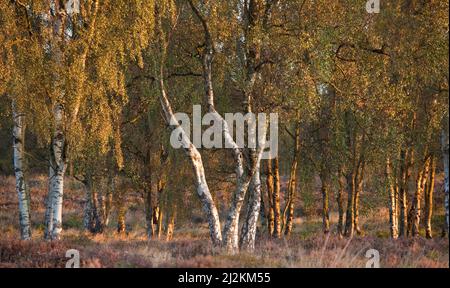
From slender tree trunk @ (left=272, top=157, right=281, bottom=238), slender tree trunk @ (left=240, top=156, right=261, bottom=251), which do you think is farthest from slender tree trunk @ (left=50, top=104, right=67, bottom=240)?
slender tree trunk @ (left=272, top=157, right=281, bottom=238)

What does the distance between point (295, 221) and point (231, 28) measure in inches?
955

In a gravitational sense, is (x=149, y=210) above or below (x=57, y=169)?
below

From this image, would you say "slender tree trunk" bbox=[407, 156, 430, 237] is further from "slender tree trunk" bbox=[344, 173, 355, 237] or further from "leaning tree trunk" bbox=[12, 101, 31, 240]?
"leaning tree trunk" bbox=[12, 101, 31, 240]

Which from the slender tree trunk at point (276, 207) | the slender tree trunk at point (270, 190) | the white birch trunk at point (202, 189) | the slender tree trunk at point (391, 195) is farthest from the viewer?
the slender tree trunk at point (270, 190)

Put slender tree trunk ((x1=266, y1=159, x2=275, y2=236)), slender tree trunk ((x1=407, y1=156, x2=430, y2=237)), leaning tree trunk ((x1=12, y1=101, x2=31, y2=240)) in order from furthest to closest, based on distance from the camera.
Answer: slender tree trunk ((x1=266, y1=159, x2=275, y2=236)), slender tree trunk ((x1=407, y1=156, x2=430, y2=237)), leaning tree trunk ((x1=12, y1=101, x2=31, y2=240))

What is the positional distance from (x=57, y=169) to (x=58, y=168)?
0.14 ft

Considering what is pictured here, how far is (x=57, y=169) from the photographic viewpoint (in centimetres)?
1461

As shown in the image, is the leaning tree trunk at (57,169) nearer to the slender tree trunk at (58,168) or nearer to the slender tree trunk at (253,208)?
the slender tree trunk at (58,168)

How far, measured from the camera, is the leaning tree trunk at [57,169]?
14.4m

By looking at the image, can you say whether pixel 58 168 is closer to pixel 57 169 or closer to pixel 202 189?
pixel 57 169

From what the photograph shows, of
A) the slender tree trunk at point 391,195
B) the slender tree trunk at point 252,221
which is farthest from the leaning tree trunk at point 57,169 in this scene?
the slender tree trunk at point 391,195

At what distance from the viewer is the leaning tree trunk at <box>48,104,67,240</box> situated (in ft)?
47.4

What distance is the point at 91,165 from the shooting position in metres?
21.2

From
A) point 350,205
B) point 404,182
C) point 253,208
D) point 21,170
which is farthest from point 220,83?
point 404,182
